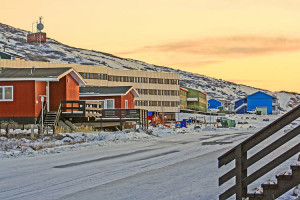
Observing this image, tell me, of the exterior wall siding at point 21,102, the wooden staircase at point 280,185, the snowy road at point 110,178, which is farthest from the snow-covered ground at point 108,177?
the exterior wall siding at point 21,102

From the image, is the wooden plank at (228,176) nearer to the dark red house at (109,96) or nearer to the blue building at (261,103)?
the dark red house at (109,96)

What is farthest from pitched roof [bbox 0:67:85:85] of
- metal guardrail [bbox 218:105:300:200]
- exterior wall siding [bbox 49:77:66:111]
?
metal guardrail [bbox 218:105:300:200]

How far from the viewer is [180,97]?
5418 inches

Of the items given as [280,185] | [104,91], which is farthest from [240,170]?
[104,91]

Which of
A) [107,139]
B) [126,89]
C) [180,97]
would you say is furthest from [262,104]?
[107,139]

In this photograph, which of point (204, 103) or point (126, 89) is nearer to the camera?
point (126, 89)

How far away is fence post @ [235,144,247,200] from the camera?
870 cm

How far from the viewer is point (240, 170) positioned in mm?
8734

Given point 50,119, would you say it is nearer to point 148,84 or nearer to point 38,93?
point 38,93

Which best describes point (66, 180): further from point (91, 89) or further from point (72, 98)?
point (91, 89)

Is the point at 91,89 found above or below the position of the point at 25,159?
above

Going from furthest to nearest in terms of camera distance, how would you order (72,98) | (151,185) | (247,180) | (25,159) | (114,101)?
(114,101), (72,98), (25,159), (151,185), (247,180)

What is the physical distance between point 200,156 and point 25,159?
692cm

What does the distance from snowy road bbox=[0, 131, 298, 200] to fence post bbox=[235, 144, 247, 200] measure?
172 centimetres
